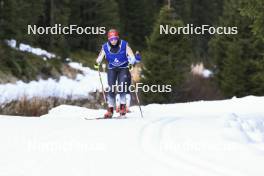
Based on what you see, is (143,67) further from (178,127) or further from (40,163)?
(40,163)

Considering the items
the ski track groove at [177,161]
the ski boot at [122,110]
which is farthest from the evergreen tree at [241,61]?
the ski track groove at [177,161]

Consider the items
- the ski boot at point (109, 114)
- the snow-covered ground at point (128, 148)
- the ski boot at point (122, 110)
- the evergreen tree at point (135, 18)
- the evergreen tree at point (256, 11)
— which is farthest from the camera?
the evergreen tree at point (135, 18)

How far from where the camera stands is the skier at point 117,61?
36.9 feet

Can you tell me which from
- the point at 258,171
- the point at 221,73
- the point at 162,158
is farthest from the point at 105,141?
the point at 221,73

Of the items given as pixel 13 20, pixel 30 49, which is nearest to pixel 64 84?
pixel 30 49

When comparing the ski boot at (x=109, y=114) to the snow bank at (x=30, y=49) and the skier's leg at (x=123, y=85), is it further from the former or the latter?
the snow bank at (x=30, y=49)

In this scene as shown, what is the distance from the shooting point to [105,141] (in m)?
7.09

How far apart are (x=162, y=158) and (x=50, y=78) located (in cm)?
2899

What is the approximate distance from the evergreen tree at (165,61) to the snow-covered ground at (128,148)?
15.0m

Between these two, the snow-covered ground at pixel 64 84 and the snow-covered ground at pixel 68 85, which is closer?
the snow-covered ground at pixel 68 85

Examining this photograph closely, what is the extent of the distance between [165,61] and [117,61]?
13.2 m

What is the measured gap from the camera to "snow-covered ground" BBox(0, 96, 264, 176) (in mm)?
5492

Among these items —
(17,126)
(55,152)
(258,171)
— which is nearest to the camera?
(258,171)

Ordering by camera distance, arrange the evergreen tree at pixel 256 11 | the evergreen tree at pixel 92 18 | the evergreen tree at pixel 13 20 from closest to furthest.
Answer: the evergreen tree at pixel 256 11
the evergreen tree at pixel 13 20
the evergreen tree at pixel 92 18
